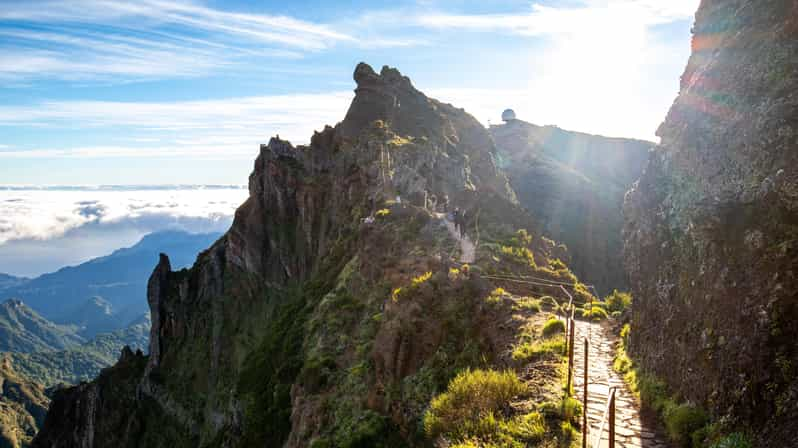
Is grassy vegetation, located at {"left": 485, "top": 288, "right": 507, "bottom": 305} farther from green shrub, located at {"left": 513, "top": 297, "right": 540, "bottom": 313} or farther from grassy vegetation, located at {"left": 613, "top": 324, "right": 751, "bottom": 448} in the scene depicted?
grassy vegetation, located at {"left": 613, "top": 324, "right": 751, "bottom": 448}

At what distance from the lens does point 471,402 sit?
12461mm

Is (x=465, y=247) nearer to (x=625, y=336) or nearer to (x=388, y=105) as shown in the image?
(x=625, y=336)

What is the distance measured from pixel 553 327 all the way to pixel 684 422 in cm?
687

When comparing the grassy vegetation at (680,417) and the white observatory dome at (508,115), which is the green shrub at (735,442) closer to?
the grassy vegetation at (680,417)

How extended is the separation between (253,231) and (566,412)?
226 ft

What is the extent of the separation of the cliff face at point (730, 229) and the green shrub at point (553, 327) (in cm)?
261

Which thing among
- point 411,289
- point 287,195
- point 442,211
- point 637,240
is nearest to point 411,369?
point 411,289

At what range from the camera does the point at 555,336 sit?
50.3 feet

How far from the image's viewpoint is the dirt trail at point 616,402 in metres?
9.51

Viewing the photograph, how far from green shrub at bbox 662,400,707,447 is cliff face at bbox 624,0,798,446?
0.94 ft

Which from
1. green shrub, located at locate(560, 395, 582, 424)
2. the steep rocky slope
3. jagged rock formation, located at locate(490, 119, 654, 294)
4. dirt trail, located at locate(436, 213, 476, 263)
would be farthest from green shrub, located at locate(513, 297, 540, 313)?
jagged rock formation, located at locate(490, 119, 654, 294)

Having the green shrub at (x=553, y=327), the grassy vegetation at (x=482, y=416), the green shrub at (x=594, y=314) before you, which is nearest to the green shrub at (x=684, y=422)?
the grassy vegetation at (x=482, y=416)

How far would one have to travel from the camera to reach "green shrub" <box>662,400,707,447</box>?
8.69m

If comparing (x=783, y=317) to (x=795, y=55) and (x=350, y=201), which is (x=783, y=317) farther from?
(x=350, y=201)
